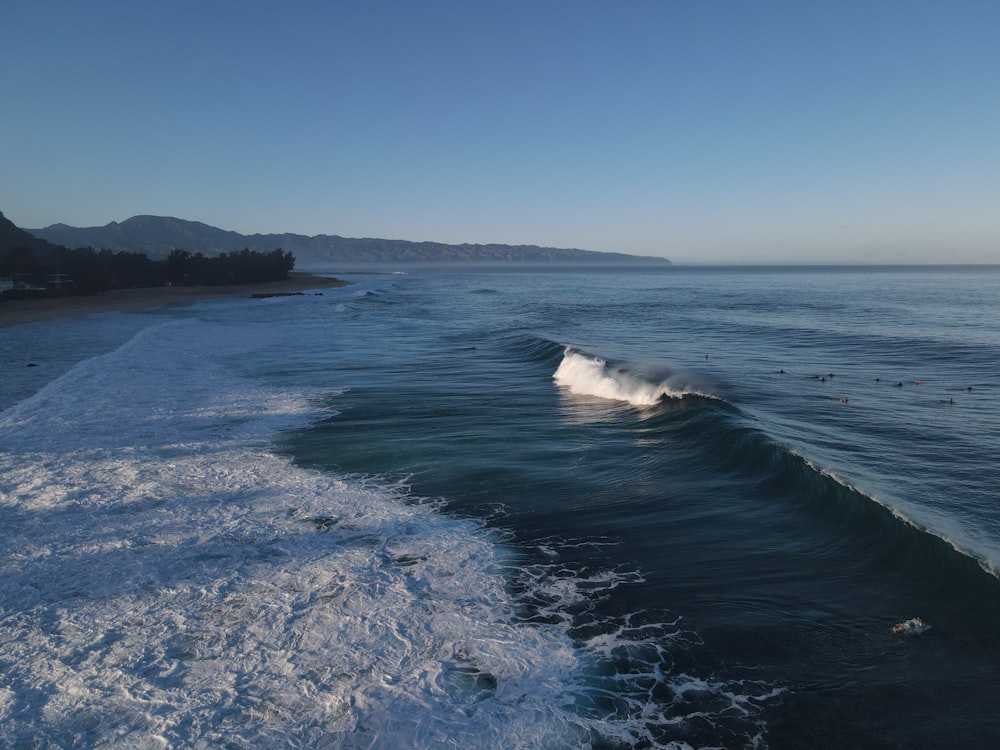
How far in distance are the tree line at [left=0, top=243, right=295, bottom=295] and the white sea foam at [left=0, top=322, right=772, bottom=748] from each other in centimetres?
5457

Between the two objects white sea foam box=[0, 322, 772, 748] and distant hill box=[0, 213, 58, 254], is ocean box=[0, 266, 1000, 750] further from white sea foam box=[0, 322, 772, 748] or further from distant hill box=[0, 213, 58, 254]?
distant hill box=[0, 213, 58, 254]

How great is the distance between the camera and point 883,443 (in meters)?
13.6

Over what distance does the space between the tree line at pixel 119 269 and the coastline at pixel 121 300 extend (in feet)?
5.57

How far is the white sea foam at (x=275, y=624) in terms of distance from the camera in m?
5.75

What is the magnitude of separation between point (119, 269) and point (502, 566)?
77859 millimetres

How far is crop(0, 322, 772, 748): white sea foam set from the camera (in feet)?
18.9

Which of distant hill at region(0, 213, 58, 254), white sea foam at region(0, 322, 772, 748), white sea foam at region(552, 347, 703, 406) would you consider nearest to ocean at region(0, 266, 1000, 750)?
white sea foam at region(0, 322, 772, 748)

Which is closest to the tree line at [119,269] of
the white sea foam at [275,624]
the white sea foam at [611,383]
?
the white sea foam at [611,383]

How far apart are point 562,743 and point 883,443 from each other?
436 inches

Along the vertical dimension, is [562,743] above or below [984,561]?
below

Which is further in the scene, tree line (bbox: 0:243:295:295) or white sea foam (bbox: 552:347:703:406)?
tree line (bbox: 0:243:295:295)

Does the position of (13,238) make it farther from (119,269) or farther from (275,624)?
(275,624)

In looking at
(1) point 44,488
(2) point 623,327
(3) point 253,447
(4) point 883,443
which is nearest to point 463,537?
(3) point 253,447

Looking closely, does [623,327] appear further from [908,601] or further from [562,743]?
[562,743]
